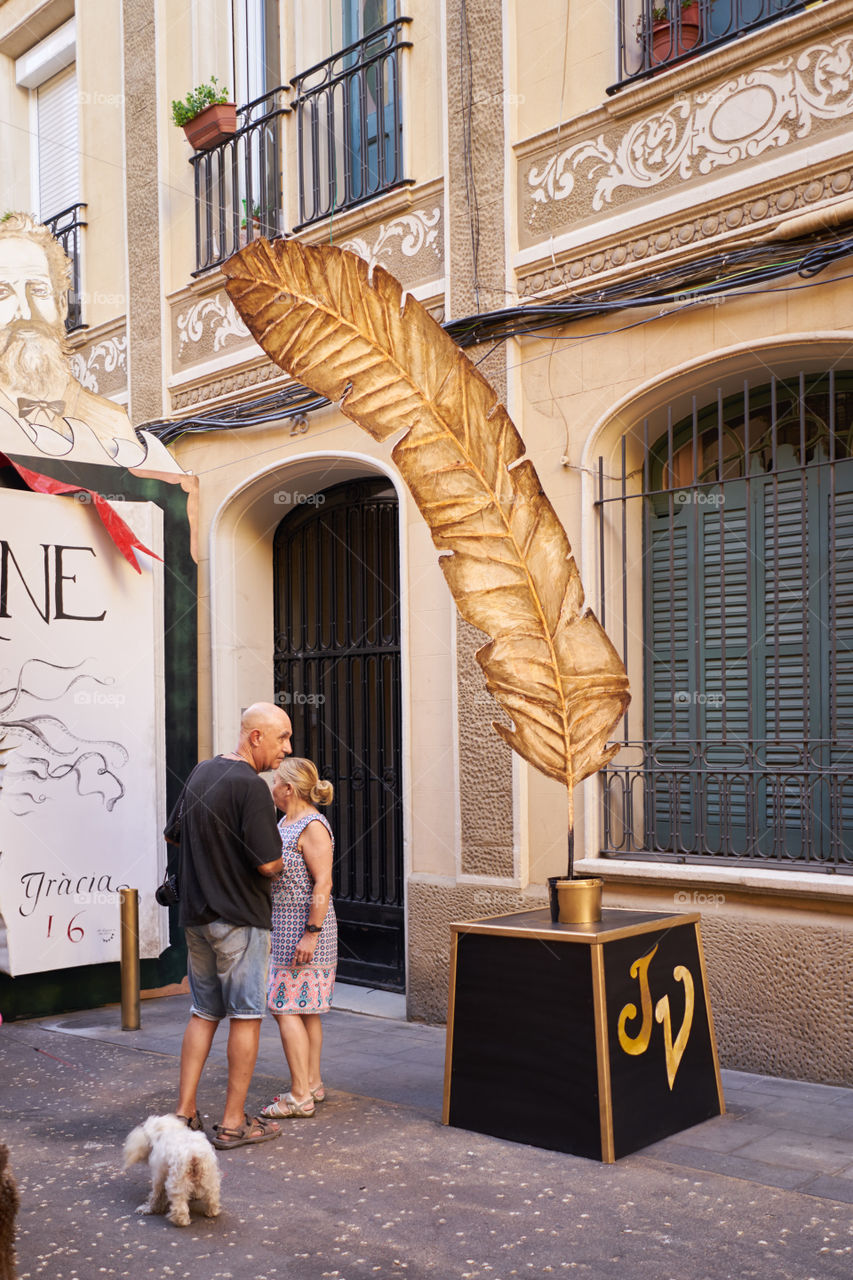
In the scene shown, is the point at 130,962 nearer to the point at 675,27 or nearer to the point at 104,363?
the point at 104,363

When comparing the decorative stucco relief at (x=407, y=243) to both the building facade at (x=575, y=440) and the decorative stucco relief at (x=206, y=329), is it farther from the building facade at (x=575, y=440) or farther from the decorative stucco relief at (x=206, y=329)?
the decorative stucco relief at (x=206, y=329)

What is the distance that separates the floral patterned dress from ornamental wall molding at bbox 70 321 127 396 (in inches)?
250

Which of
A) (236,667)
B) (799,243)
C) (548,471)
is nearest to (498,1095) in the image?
(548,471)

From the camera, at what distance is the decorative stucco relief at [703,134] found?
6277 millimetres

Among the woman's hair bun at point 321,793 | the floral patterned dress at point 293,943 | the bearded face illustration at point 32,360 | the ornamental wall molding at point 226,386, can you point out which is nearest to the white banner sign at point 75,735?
the bearded face illustration at point 32,360

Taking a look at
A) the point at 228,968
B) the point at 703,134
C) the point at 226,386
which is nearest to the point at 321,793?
the point at 228,968

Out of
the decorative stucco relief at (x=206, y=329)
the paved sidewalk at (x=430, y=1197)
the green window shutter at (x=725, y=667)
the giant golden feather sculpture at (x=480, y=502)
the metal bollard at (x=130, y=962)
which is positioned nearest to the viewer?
the paved sidewalk at (x=430, y=1197)

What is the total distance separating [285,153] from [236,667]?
3910mm

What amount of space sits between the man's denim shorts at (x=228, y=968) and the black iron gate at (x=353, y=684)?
3743 mm

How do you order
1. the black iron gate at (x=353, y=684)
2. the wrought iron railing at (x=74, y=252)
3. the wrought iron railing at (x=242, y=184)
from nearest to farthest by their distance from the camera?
the black iron gate at (x=353, y=684)
the wrought iron railing at (x=242, y=184)
the wrought iron railing at (x=74, y=252)

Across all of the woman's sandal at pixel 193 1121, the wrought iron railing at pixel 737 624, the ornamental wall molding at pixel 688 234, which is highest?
the ornamental wall molding at pixel 688 234

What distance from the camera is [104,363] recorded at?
440 inches

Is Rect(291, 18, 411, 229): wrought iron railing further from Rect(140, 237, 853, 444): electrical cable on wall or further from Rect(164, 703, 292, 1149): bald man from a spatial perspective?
Rect(164, 703, 292, 1149): bald man

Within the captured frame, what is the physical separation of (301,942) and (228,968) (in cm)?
56
